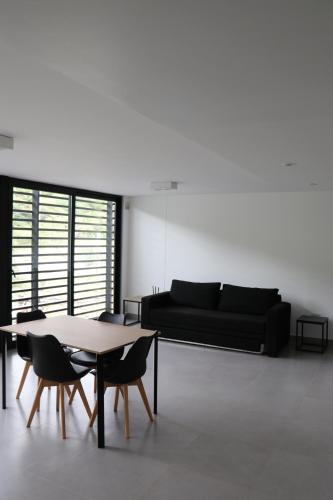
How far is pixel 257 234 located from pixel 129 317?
2992mm

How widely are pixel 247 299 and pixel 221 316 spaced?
59 centimetres

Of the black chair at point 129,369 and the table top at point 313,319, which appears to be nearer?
the black chair at point 129,369

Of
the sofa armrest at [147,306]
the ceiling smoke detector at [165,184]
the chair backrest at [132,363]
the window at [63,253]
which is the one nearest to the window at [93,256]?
the window at [63,253]

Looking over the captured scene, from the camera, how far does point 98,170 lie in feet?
16.5

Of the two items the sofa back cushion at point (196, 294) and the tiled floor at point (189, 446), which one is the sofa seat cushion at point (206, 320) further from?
the tiled floor at point (189, 446)

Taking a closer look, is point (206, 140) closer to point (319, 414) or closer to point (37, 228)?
point (319, 414)

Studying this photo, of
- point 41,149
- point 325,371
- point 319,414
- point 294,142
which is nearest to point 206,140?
point 294,142

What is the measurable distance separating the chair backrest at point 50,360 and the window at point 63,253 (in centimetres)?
277

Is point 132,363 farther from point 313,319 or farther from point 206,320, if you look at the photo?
point 313,319

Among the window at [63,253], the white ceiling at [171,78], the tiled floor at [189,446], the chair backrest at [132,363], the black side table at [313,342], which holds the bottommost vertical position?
the tiled floor at [189,446]

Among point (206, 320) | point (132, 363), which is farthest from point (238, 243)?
point (132, 363)

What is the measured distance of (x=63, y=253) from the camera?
22.0ft

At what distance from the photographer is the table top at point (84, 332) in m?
3.37

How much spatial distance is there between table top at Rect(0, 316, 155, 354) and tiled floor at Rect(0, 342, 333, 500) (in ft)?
2.45
